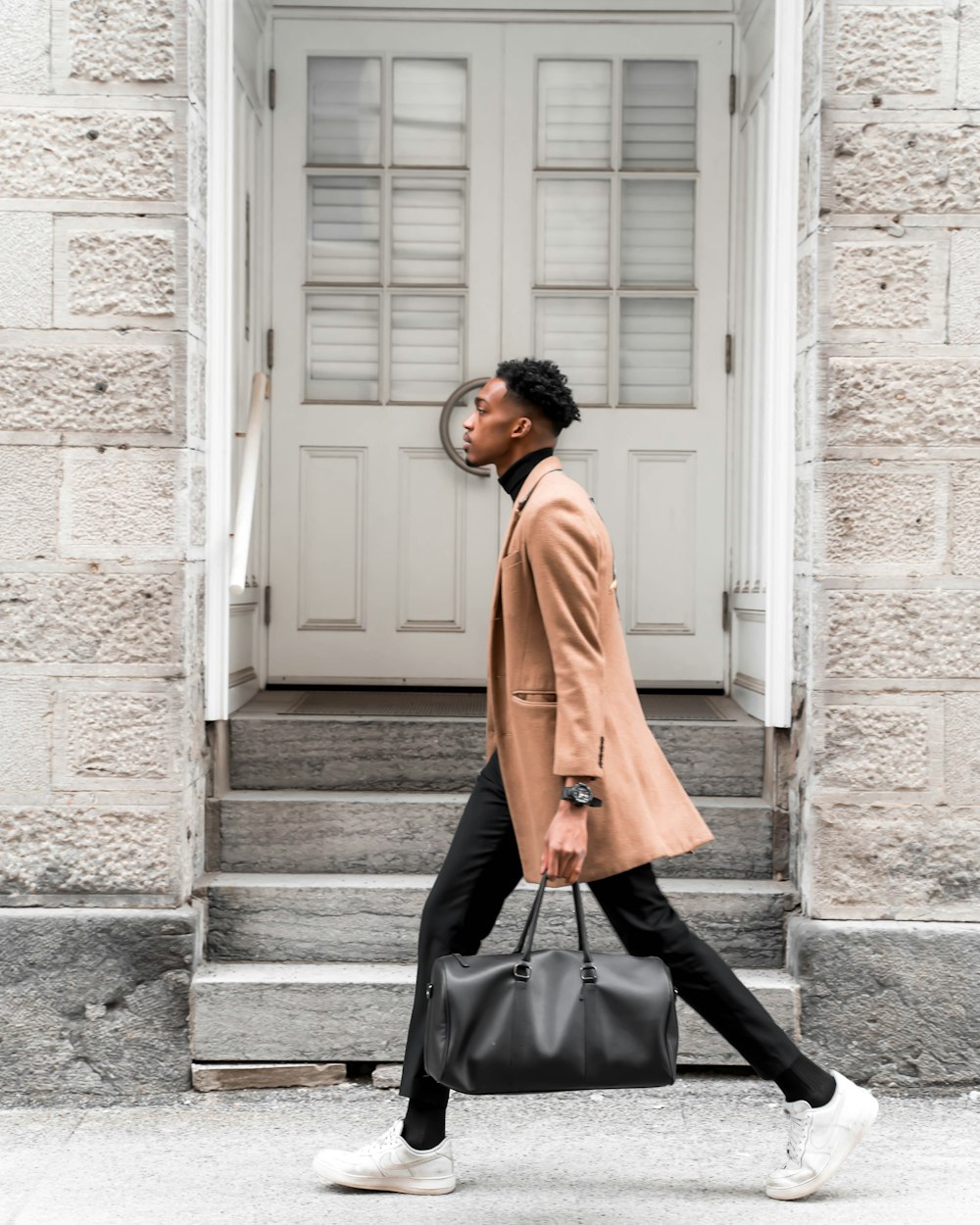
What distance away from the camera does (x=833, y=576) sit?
4.67 meters

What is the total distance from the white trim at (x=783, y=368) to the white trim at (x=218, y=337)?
176cm

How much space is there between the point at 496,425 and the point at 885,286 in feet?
5.27

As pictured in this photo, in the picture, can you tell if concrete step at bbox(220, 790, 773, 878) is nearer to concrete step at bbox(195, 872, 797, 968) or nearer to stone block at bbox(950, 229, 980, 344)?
concrete step at bbox(195, 872, 797, 968)

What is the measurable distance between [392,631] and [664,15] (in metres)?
2.78

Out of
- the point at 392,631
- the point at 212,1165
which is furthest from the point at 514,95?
the point at 212,1165

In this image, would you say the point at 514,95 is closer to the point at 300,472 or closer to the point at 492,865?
the point at 300,472

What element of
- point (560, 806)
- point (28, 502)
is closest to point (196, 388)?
point (28, 502)

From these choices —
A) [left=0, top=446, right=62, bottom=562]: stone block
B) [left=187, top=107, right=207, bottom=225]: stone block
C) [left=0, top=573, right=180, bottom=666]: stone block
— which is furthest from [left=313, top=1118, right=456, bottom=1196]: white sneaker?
[left=187, top=107, right=207, bottom=225]: stone block

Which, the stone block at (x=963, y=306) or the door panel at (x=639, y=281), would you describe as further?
the door panel at (x=639, y=281)

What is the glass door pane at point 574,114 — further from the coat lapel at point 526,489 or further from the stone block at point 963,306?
the coat lapel at point 526,489

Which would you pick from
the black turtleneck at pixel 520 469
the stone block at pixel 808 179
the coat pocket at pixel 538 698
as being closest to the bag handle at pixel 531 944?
the coat pocket at pixel 538 698

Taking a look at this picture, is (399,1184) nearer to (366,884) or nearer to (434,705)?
(366,884)

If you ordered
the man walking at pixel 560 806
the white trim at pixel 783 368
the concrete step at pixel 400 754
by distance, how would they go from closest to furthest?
the man walking at pixel 560 806, the white trim at pixel 783 368, the concrete step at pixel 400 754

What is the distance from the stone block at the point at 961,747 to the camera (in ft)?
15.3
